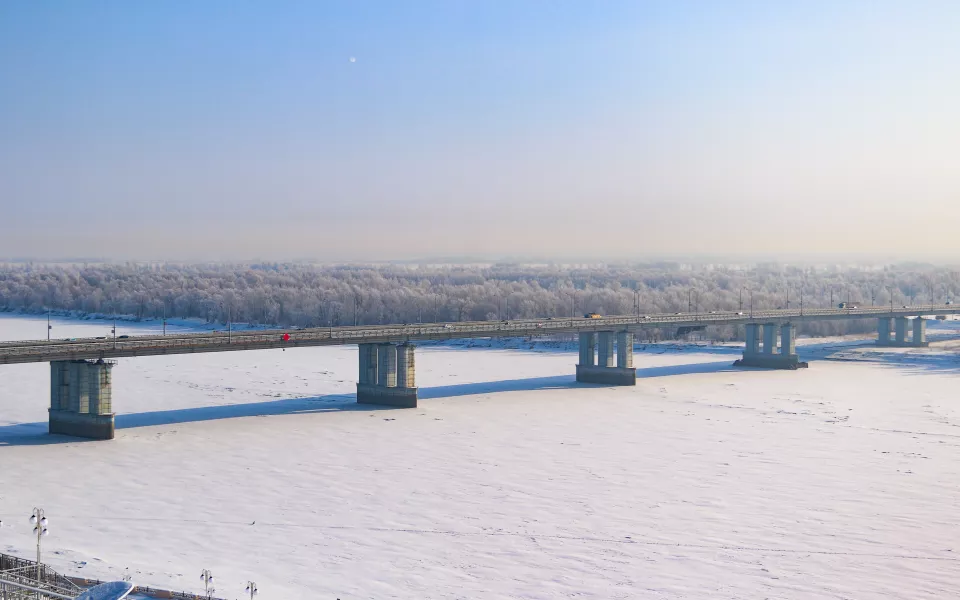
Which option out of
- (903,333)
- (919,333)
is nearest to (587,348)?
(919,333)

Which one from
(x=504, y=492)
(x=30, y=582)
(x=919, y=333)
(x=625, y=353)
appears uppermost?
(x=919, y=333)

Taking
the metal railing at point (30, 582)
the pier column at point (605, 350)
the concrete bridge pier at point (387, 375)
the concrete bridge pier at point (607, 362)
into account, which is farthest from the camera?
the pier column at point (605, 350)

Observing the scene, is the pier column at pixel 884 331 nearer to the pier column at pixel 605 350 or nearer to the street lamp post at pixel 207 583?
the pier column at pixel 605 350

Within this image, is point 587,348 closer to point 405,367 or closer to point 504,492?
point 405,367

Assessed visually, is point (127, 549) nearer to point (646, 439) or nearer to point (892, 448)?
point (646, 439)

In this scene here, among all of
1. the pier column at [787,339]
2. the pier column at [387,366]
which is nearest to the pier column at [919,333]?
the pier column at [787,339]

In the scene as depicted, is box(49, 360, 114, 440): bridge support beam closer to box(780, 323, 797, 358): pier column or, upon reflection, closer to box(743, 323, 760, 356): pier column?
box(743, 323, 760, 356): pier column

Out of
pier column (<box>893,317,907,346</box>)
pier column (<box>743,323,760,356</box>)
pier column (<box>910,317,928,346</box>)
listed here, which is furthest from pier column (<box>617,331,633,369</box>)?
pier column (<box>893,317,907,346</box>)
